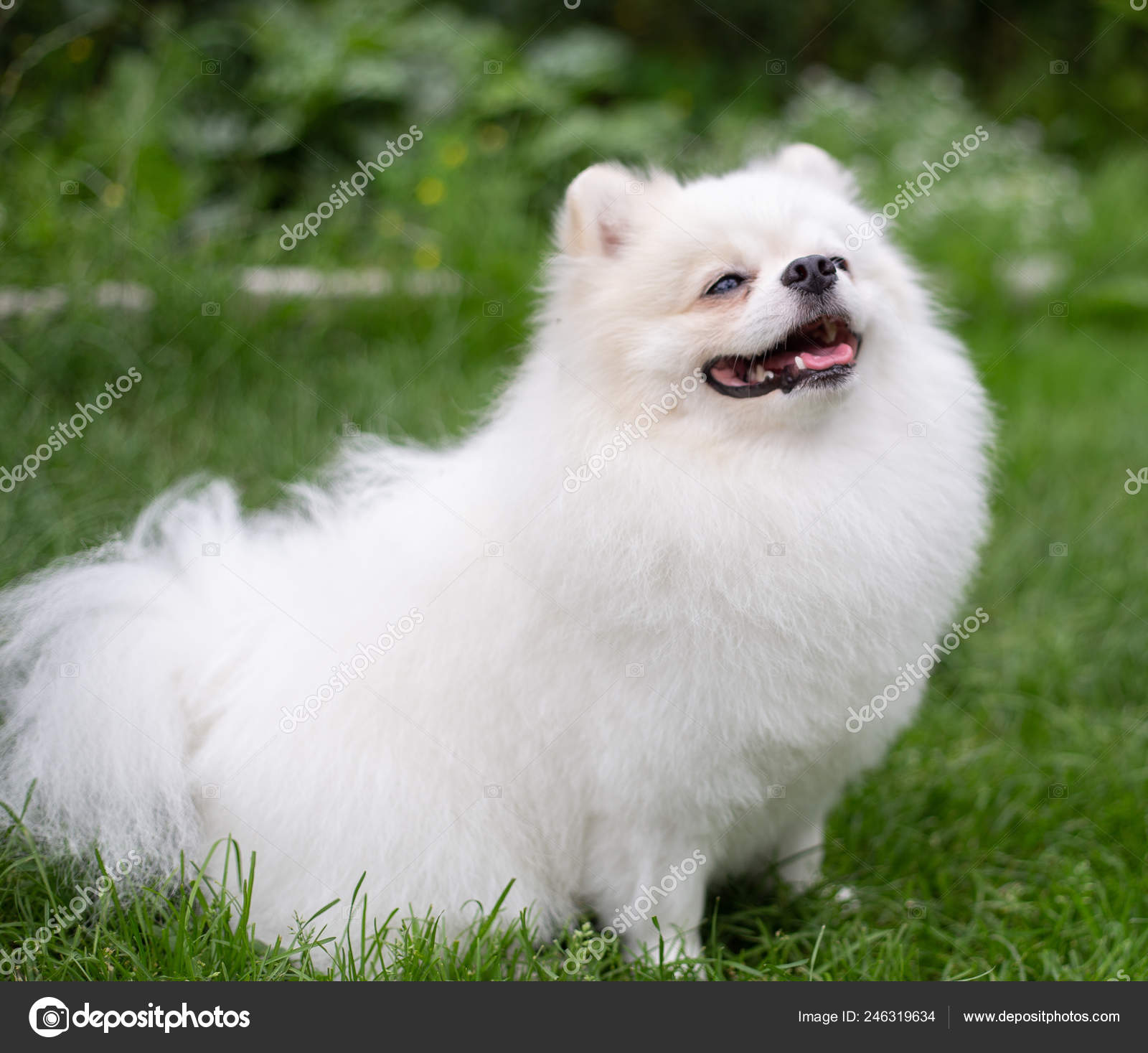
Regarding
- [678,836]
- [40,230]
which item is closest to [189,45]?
[40,230]

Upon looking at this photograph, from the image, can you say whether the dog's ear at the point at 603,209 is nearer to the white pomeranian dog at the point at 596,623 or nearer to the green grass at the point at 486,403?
the white pomeranian dog at the point at 596,623

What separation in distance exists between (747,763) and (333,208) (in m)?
4.24

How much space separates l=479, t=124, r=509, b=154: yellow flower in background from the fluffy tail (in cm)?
425

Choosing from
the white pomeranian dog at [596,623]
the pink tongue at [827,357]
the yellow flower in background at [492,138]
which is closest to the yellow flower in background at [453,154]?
the yellow flower in background at [492,138]

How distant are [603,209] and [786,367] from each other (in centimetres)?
57

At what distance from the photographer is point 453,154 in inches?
233

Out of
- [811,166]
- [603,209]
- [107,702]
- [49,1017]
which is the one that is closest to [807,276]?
[603,209]

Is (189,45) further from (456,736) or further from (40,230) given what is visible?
(456,736)

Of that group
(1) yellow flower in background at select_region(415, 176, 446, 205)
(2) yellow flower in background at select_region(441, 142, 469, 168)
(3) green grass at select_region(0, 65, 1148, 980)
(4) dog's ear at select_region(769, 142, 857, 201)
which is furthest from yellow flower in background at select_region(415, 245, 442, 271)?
(4) dog's ear at select_region(769, 142, 857, 201)

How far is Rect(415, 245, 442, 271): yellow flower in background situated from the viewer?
5500 mm

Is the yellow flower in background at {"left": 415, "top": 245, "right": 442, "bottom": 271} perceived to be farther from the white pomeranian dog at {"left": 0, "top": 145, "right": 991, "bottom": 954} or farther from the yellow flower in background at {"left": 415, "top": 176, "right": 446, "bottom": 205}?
the white pomeranian dog at {"left": 0, "top": 145, "right": 991, "bottom": 954}

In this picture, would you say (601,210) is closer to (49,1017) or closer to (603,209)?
(603,209)

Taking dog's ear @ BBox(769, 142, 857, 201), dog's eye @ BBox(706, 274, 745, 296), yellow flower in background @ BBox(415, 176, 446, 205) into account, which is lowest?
dog's eye @ BBox(706, 274, 745, 296)

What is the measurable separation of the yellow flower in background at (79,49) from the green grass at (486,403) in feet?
2.83
